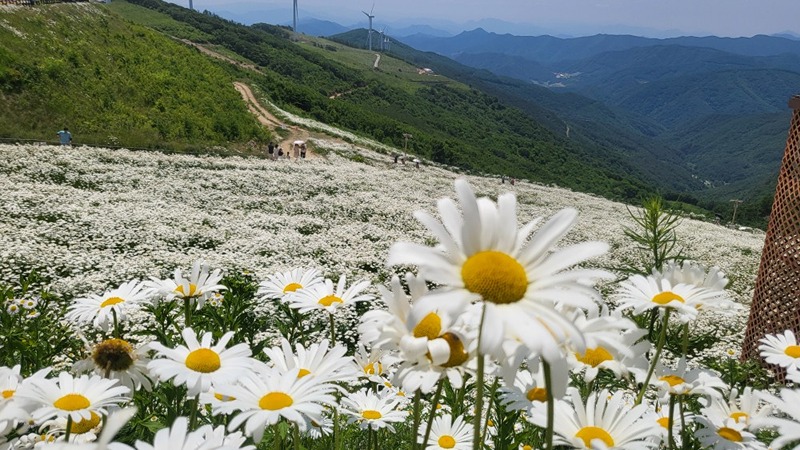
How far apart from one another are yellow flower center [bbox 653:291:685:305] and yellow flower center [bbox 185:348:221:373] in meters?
1.75

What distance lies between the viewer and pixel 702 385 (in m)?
2.12

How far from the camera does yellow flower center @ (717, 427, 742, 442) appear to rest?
2.11 meters

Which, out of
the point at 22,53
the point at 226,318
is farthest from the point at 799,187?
the point at 22,53

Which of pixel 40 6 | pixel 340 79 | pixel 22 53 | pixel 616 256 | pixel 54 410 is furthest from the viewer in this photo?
pixel 340 79

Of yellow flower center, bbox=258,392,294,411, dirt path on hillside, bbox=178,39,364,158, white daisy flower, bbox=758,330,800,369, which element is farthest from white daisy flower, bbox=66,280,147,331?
dirt path on hillside, bbox=178,39,364,158

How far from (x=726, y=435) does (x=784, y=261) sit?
753 centimetres

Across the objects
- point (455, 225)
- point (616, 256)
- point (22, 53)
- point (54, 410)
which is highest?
point (22, 53)

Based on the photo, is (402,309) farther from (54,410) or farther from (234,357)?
(54,410)

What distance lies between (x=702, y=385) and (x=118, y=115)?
32.9 m

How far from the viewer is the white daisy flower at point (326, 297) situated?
8.42ft

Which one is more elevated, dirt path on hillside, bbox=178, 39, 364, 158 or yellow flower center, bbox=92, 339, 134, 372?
dirt path on hillside, bbox=178, 39, 364, 158

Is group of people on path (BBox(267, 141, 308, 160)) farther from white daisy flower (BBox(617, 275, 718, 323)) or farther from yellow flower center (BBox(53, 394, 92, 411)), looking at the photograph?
white daisy flower (BBox(617, 275, 718, 323))

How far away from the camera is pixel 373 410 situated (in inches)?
116

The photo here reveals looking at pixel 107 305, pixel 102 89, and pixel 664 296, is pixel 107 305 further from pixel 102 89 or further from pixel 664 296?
pixel 102 89
